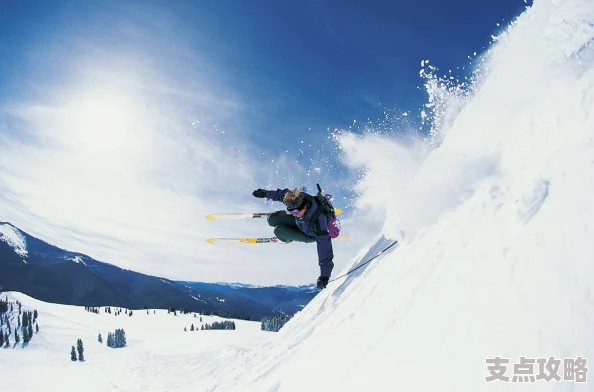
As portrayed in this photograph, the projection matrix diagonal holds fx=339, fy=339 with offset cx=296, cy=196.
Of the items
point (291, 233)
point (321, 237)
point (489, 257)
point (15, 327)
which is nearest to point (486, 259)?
point (489, 257)

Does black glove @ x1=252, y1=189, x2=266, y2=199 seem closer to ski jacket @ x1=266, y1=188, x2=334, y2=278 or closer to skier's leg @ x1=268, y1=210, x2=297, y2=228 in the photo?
skier's leg @ x1=268, y1=210, x2=297, y2=228

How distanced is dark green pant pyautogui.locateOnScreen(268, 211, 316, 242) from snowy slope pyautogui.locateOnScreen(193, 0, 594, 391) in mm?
2285

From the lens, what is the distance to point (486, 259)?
14.0 ft

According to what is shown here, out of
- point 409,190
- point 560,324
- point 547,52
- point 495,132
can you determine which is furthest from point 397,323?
point 547,52

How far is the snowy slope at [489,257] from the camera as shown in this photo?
126 inches

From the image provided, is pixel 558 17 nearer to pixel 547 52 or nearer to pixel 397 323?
pixel 547 52

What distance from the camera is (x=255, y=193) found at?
11383 mm

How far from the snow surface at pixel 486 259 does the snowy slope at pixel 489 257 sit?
2 cm

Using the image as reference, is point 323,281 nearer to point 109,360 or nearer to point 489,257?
point 489,257

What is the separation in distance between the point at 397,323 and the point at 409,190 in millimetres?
3567

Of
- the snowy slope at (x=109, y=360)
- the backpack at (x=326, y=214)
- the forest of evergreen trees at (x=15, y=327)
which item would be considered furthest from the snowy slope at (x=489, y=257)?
the forest of evergreen trees at (x=15, y=327)

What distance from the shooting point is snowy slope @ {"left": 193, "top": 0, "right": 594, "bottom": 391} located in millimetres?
3207

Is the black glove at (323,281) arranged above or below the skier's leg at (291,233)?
below

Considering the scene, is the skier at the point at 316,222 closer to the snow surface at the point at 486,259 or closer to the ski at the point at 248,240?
the snow surface at the point at 486,259
